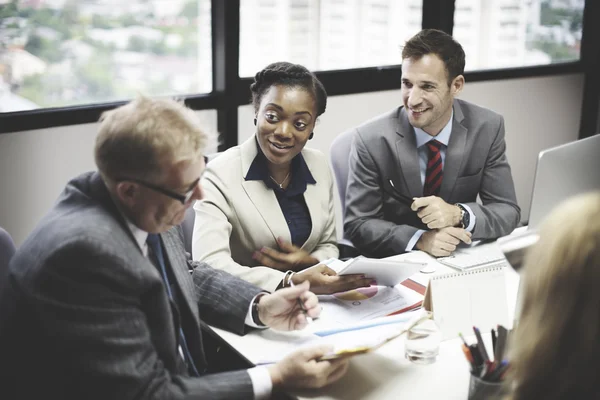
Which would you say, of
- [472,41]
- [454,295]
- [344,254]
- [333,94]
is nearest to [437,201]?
[344,254]

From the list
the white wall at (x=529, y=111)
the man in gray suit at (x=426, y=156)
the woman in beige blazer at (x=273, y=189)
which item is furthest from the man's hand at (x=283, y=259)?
the white wall at (x=529, y=111)

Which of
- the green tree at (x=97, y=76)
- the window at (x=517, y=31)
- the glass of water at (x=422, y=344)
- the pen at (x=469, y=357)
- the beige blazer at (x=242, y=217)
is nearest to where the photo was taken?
the pen at (x=469, y=357)

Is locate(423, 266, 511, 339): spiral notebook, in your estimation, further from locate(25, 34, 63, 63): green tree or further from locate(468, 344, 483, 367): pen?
locate(25, 34, 63, 63): green tree

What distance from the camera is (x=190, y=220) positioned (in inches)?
98.0

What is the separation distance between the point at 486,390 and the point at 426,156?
4.79 feet

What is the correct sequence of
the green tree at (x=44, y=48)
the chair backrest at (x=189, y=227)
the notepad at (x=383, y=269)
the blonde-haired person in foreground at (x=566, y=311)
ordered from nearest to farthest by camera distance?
the blonde-haired person in foreground at (x=566, y=311), the notepad at (x=383, y=269), the chair backrest at (x=189, y=227), the green tree at (x=44, y=48)

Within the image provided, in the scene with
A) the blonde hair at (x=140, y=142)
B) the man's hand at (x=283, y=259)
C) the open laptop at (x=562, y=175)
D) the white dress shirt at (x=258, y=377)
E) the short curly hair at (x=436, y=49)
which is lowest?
the man's hand at (x=283, y=259)

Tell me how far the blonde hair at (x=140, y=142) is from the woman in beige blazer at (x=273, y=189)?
2.52ft

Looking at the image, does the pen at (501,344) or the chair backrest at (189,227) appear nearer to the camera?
the pen at (501,344)

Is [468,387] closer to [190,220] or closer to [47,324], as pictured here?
[47,324]

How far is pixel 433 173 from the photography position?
110 inches

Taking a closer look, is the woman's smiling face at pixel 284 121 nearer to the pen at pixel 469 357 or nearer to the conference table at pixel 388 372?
the conference table at pixel 388 372

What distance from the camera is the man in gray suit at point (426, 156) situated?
2.78 m

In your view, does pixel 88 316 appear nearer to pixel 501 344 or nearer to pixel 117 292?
pixel 117 292
